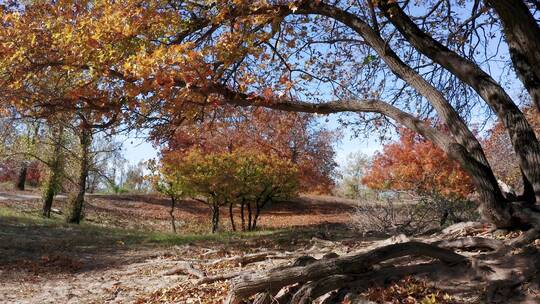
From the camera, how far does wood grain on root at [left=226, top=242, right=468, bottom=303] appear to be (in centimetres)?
560

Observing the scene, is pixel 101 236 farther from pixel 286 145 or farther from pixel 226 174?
pixel 286 145

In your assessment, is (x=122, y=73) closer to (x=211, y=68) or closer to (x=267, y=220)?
(x=211, y=68)

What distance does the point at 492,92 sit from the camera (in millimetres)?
7113

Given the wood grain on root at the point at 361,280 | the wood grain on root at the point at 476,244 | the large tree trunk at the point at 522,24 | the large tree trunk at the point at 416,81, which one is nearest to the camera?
the wood grain on root at the point at 361,280

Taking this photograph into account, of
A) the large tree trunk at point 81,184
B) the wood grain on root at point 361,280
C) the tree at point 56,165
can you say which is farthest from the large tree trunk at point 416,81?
→ the tree at point 56,165

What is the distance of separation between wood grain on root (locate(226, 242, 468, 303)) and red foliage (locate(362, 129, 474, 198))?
9616 mm

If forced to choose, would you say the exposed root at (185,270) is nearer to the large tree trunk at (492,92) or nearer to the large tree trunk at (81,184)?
the large tree trunk at (492,92)

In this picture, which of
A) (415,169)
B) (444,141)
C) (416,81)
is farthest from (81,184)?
(444,141)

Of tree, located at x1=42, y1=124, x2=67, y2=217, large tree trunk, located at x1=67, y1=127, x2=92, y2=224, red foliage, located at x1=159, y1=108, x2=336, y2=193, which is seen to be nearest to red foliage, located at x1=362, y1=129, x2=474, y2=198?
red foliage, located at x1=159, y1=108, x2=336, y2=193

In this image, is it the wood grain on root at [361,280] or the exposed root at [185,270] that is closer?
the wood grain on root at [361,280]

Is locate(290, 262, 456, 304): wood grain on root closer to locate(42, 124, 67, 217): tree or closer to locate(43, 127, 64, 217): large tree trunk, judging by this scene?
locate(42, 124, 67, 217): tree

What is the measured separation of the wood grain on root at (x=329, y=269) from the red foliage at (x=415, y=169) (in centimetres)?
962

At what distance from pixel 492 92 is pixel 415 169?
1389 cm

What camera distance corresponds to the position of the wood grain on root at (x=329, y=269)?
18.4ft
